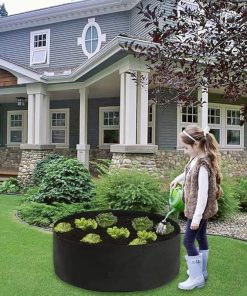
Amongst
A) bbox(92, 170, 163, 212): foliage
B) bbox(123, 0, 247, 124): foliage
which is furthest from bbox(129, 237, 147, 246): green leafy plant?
bbox(92, 170, 163, 212): foliage

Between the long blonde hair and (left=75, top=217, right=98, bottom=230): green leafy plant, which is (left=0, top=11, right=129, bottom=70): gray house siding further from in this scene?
the long blonde hair

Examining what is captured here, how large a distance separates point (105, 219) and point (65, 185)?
3.23 meters

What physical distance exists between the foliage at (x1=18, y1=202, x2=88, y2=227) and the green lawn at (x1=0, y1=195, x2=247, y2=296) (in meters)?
0.40

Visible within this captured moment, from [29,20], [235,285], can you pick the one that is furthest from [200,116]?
[29,20]

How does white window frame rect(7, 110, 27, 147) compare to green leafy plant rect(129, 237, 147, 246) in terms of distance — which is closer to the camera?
green leafy plant rect(129, 237, 147, 246)

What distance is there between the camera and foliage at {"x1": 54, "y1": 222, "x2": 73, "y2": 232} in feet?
12.5

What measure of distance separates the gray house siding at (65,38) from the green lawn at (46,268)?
9.97 metres

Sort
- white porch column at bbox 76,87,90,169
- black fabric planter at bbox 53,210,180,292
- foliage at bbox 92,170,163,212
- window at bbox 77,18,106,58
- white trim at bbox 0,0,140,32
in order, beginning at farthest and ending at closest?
window at bbox 77,18,106,58 → white trim at bbox 0,0,140,32 → white porch column at bbox 76,87,90,169 → foliage at bbox 92,170,163,212 → black fabric planter at bbox 53,210,180,292

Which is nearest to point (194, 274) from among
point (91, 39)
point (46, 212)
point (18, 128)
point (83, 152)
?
point (46, 212)

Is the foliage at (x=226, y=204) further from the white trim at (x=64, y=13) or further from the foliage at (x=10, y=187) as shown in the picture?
the white trim at (x=64, y=13)

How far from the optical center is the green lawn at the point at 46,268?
3486 millimetres

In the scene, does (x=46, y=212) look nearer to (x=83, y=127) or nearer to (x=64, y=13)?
(x=83, y=127)

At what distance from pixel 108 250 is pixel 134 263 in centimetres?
27

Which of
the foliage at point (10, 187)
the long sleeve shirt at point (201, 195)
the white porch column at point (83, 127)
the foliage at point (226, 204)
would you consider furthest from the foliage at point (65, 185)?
the white porch column at point (83, 127)
